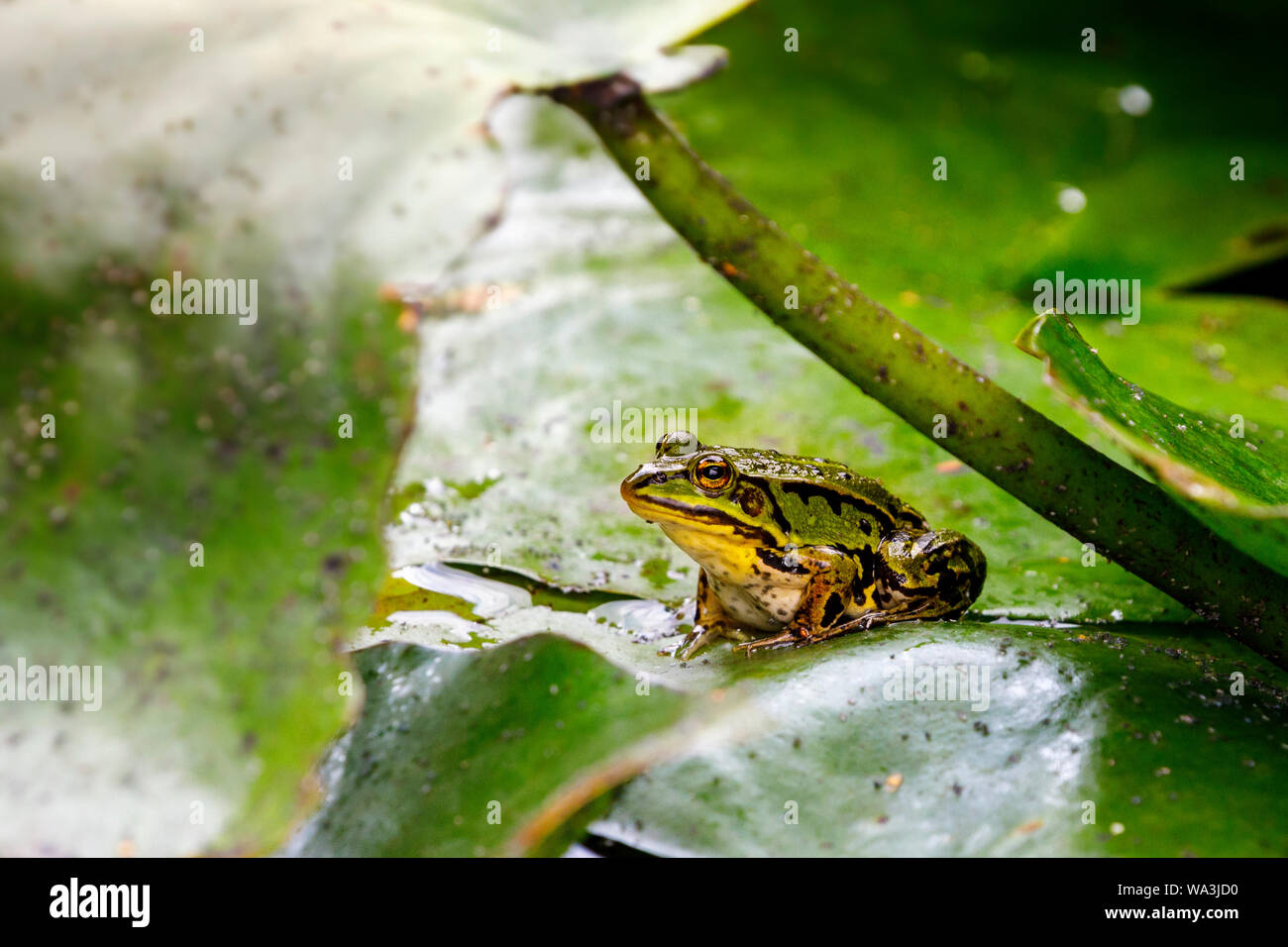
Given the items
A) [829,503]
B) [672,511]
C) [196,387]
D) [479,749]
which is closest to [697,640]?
[672,511]

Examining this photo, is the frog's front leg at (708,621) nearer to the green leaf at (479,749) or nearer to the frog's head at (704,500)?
the frog's head at (704,500)

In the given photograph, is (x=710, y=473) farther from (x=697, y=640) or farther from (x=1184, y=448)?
(x=1184, y=448)

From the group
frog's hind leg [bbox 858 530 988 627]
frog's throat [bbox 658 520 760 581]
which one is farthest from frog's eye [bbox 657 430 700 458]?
frog's hind leg [bbox 858 530 988 627]

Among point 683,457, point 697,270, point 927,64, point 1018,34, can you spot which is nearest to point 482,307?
point 697,270

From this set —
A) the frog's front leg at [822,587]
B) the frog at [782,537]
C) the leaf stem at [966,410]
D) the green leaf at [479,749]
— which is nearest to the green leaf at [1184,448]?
the leaf stem at [966,410]

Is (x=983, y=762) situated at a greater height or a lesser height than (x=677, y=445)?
lesser

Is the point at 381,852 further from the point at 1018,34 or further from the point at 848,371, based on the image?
the point at 1018,34

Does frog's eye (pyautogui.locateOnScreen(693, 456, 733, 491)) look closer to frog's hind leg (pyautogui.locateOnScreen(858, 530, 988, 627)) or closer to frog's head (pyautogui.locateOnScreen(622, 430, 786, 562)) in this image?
frog's head (pyautogui.locateOnScreen(622, 430, 786, 562))
